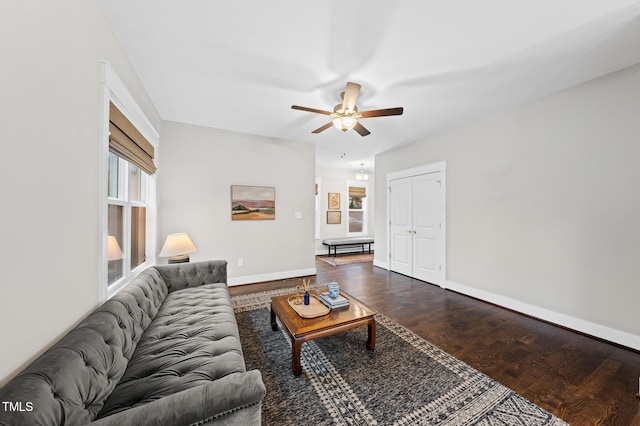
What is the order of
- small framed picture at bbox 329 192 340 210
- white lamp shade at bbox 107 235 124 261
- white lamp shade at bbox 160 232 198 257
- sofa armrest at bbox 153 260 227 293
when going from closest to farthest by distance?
white lamp shade at bbox 107 235 124 261
sofa armrest at bbox 153 260 227 293
white lamp shade at bbox 160 232 198 257
small framed picture at bbox 329 192 340 210

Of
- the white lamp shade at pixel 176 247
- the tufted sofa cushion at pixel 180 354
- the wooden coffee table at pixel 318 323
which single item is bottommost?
the wooden coffee table at pixel 318 323

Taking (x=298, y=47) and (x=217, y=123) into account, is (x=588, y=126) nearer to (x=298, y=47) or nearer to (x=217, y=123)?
(x=298, y=47)

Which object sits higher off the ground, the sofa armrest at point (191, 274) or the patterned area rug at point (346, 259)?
the sofa armrest at point (191, 274)

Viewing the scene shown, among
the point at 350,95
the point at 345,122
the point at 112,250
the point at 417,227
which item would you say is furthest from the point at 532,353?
the point at 112,250

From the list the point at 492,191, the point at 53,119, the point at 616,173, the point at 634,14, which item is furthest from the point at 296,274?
the point at 634,14

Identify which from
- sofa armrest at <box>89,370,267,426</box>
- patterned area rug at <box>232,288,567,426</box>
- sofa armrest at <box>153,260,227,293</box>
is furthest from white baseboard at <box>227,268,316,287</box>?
sofa armrest at <box>89,370,267,426</box>

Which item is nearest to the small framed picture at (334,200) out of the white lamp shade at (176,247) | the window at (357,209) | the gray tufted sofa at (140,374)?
the window at (357,209)

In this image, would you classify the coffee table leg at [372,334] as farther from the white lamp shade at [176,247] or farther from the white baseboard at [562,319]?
the white lamp shade at [176,247]

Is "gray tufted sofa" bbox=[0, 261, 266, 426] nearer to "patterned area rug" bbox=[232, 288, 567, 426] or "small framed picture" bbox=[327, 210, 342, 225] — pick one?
"patterned area rug" bbox=[232, 288, 567, 426]

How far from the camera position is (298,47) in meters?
1.97

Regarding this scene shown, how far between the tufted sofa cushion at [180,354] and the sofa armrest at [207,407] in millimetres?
248

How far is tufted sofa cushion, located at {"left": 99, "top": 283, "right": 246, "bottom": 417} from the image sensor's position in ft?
3.58

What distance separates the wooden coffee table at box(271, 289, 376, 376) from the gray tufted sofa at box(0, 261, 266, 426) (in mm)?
440

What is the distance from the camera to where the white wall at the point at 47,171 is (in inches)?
35.3
